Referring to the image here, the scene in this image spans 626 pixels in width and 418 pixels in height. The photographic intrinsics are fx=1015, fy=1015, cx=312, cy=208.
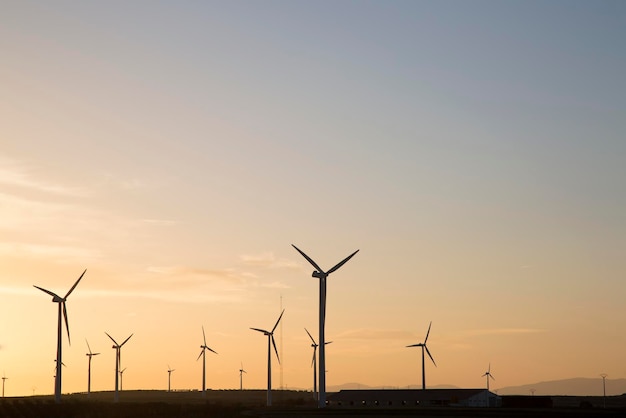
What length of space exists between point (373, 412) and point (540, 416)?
29632 millimetres

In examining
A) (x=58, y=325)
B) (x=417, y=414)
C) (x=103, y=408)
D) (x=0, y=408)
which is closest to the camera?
(x=417, y=414)

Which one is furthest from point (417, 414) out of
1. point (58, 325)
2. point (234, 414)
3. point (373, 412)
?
point (58, 325)

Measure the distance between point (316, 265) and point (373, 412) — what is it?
3427 centimetres

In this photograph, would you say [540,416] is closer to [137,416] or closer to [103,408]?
[137,416]

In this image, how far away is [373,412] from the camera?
152 metres

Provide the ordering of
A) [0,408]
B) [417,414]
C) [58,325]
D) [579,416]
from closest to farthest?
[579,416], [417,414], [0,408], [58,325]

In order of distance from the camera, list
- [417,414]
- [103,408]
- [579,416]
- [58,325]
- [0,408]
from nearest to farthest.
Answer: [579,416] < [417,414] < [0,408] < [103,408] < [58,325]

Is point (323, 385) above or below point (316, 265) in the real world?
below

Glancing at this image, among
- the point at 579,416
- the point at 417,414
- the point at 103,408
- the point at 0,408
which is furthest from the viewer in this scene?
the point at 103,408

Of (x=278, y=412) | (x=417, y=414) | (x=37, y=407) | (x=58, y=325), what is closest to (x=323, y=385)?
(x=278, y=412)

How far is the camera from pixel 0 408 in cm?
15525

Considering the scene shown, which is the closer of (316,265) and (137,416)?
(137,416)

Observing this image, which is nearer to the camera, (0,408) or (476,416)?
(476,416)

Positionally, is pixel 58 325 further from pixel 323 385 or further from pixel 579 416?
pixel 579 416
